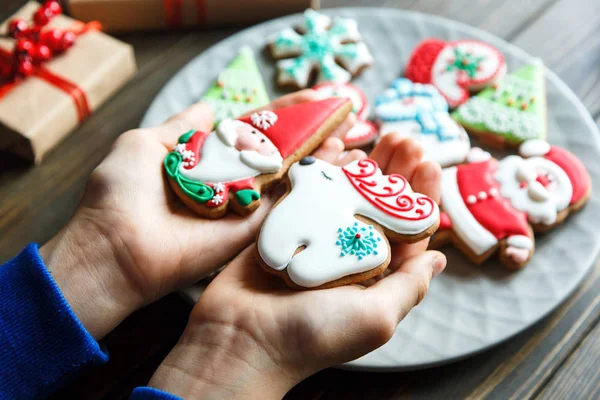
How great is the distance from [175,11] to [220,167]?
27.2 inches

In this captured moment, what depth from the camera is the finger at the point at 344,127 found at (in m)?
1.24

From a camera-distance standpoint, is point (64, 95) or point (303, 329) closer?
point (303, 329)

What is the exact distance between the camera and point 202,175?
3.55ft

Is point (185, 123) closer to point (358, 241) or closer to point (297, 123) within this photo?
point (297, 123)

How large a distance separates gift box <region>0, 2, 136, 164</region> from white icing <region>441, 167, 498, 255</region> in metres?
0.84

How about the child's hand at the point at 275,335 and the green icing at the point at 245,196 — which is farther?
the green icing at the point at 245,196

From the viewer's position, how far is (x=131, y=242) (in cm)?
100

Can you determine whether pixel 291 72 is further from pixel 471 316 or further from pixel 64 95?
pixel 471 316

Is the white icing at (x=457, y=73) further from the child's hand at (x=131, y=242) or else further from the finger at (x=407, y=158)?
the child's hand at (x=131, y=242)

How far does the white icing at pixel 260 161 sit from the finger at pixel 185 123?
17 cm

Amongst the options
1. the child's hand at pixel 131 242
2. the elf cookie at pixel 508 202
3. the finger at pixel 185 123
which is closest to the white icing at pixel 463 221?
the elf cookie at pixel 508 202

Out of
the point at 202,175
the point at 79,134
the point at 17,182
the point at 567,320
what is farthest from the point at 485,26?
the point at 17,182

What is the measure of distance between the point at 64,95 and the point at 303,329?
0.88m

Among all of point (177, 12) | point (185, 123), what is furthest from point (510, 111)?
point (177, 12)
